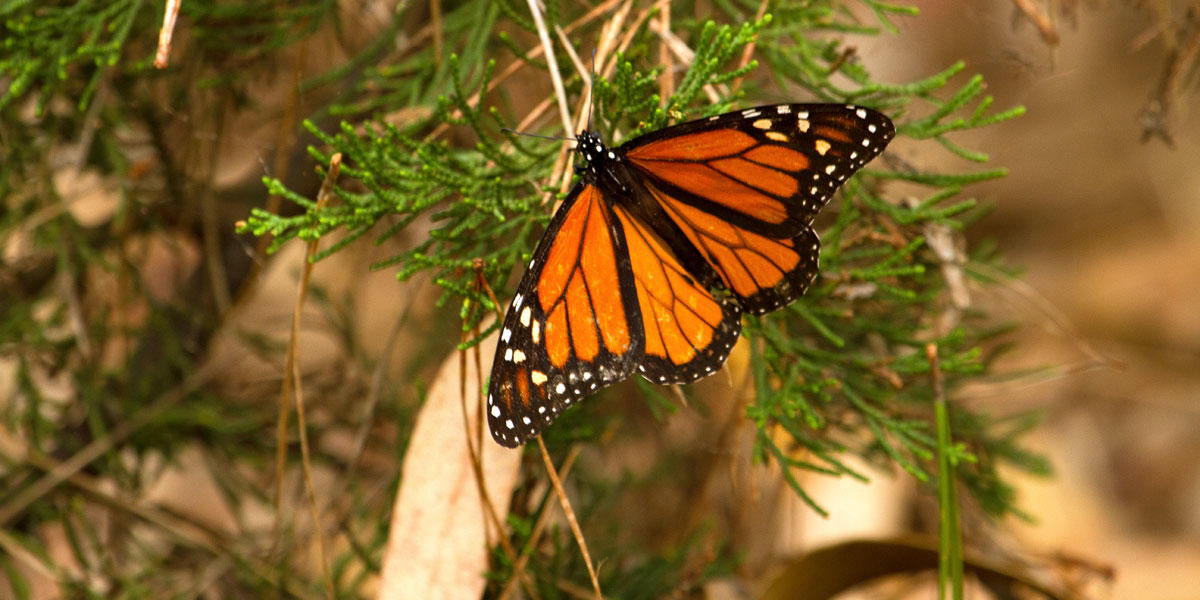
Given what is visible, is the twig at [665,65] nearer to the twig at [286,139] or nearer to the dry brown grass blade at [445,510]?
the dry brown grass blade at [445,510]

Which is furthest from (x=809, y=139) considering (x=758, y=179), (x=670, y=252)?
(x=670, y=252)

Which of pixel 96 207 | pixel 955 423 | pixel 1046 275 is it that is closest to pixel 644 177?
pixel 955 423

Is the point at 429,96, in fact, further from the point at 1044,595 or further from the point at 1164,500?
the point at 1164,500

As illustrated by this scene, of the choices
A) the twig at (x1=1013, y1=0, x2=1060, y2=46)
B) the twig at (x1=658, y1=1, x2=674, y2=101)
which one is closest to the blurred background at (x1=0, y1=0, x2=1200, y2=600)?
the twig at (x1=1013, y1=0, x2=1060, y2=46)

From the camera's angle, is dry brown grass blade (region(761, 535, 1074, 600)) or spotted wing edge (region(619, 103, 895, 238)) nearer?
spotted wing edge (region(619, 103, 895, 238))

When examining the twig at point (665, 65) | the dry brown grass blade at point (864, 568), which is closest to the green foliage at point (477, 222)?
the twig at point (665, 65)

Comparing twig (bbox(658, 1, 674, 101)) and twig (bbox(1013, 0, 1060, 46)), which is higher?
twig (bbox(1013, 0, 1060, 46))

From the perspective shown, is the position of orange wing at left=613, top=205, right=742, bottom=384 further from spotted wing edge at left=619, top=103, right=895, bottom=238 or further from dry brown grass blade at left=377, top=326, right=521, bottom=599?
dry brown grass blade at left=377, top=326, right=521, bottom=599

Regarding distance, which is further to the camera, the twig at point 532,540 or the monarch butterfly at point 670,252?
the twig at point 532,540
